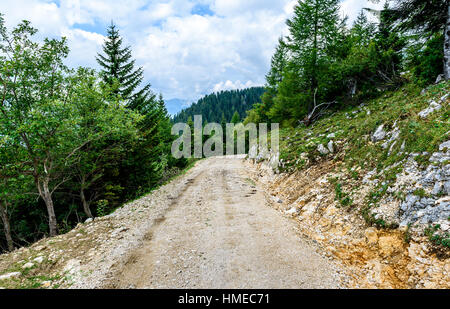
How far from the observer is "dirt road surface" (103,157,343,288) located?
4.49m

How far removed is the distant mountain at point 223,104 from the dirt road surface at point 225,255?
128 metres

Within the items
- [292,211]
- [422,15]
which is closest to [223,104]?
[422,15]

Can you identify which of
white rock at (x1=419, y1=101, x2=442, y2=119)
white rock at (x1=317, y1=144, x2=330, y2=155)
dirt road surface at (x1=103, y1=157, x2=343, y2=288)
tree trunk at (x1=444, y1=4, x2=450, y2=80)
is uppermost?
tree trunk at (x1=444, y1=4, x2=450, y2=80)

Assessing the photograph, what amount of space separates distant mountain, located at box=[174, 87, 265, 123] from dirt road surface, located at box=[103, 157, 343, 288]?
Result: 12790cm

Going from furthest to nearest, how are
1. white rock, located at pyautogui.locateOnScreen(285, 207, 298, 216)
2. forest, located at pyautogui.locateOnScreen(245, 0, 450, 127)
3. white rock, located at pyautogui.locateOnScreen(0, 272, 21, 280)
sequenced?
forest, located at pyautogui.locateOnScreen(245, 0, 450, 127), white rock, located at pyautogui.locateOnScreen(285, 207, 298, 216), white rock, located at pyautogui.locateOnScreen(0, 272, 21, 280)

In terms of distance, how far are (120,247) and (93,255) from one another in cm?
76

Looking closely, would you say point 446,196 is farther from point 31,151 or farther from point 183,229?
point 31,151

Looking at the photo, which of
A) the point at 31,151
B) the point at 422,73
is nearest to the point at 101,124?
the point at 31,151

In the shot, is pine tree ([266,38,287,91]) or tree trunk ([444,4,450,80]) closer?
tree trunk ([444,4,450,80])

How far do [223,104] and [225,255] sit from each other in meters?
159

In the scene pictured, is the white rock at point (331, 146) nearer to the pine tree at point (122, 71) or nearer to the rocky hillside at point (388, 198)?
the rocky hillside at point (388, 198)

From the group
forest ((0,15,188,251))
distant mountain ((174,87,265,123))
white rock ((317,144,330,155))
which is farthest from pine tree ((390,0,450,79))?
distant mountain ((174,87,265,123))
